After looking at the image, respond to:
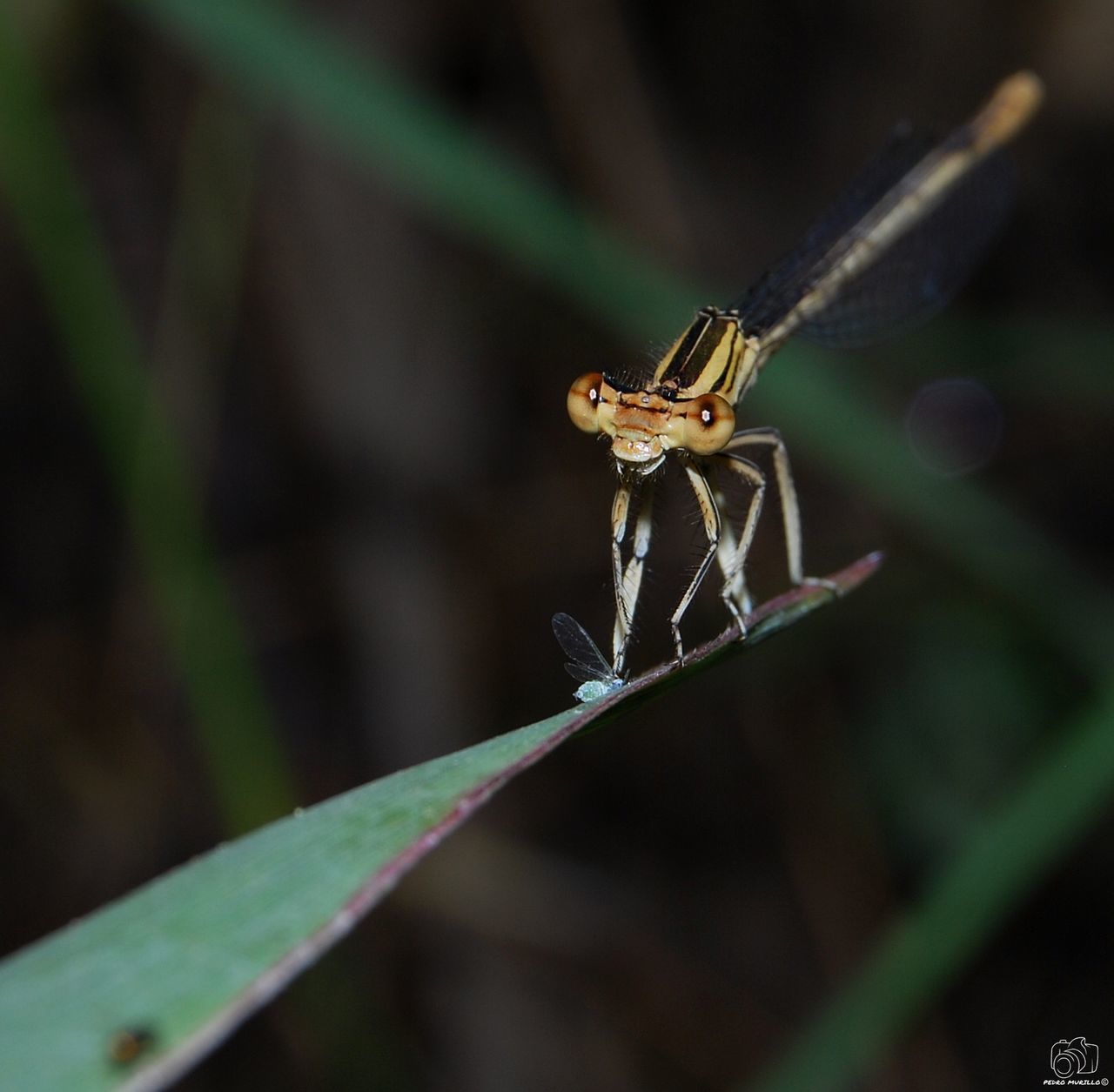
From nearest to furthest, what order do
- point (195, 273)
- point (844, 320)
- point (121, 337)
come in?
point (121, 337), point (844, 320), point (195, 273)

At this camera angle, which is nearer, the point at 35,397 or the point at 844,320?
the point at 844,320

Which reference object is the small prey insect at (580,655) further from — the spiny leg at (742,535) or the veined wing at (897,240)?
the veined wing at (897,240)

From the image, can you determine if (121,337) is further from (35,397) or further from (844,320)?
(35,397)

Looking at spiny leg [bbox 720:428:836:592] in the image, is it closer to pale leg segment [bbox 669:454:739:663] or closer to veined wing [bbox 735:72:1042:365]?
pale leg segment [bbox 669:454:739:663]

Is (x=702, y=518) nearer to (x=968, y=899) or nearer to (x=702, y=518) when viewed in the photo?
(x=702, y=518)

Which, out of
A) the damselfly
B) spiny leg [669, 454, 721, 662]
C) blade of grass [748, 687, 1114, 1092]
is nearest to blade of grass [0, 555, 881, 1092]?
the damselfly

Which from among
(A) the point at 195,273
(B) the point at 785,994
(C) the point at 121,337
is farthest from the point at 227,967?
(B) the point at 785,994
